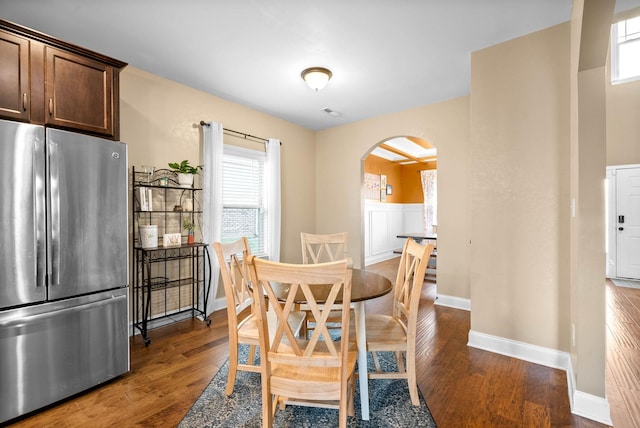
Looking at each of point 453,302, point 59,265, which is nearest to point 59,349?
point 59,265

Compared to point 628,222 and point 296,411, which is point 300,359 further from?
point 628,222

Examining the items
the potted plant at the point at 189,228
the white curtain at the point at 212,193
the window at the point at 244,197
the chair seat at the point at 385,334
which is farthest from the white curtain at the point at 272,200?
the chair seat at the point at 385,334

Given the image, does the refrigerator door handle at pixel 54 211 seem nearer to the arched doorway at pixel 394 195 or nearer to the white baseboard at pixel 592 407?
the white baseboard at pixel 592 407

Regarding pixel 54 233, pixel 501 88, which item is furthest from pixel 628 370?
pixel 54 233

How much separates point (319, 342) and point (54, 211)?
1.86 metres

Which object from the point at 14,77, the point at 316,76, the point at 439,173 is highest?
the point at 316,76

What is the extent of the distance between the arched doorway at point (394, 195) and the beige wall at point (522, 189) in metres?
3.58

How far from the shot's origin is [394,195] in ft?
27.6

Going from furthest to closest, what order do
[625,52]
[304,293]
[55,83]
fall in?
[625,52] → [55,83] → [304,293]

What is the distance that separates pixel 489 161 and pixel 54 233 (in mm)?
3350

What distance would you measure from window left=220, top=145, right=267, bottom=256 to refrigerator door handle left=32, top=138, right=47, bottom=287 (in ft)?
6.51

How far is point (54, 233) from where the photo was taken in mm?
1878

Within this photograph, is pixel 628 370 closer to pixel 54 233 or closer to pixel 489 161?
pixel 489 161

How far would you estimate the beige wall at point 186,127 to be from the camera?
3.03 meters
